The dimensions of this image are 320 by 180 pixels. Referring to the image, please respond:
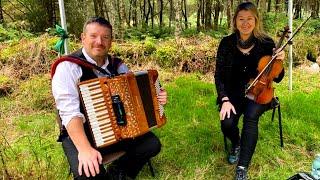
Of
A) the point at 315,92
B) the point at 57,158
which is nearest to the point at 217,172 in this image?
the point at 57,158

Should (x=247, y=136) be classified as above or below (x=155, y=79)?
below

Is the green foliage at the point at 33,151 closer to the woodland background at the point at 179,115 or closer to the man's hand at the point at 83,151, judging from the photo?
the woodland background at the point at 179,115

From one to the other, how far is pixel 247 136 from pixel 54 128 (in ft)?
7.76

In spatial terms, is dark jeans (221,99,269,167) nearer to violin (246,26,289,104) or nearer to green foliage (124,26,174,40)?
violin (246,26,289,104)

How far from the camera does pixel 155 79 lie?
3191 millimetres

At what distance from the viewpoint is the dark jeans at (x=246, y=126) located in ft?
11.5

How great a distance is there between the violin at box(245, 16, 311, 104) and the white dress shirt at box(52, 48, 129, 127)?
1.53 m

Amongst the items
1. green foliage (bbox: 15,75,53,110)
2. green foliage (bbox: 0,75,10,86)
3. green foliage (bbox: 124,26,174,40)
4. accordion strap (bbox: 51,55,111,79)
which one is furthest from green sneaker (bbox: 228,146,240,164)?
green foliage (bbox: 124,26,174,40)

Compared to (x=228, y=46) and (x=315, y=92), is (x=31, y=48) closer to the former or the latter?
(x=228, y=46)

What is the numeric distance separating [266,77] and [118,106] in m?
1.41

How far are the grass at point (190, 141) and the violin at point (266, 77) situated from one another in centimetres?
76

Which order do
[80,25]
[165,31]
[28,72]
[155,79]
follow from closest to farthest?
1. [155,79]
2. [28,72]
3. [80,25]
4. [165,31]

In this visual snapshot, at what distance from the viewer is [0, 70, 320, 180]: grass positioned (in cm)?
380

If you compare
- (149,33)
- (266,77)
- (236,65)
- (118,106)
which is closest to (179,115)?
(236,65)
